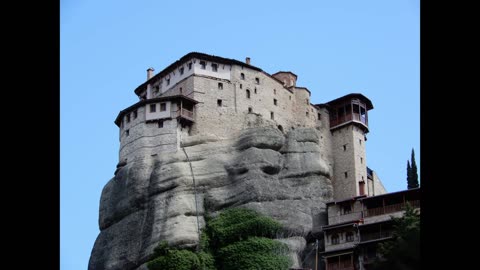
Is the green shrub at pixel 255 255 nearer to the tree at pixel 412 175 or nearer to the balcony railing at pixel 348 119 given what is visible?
the tree at pixel 412 175

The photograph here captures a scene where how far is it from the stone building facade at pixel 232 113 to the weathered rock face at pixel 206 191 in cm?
151

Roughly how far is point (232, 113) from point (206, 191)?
8.08m

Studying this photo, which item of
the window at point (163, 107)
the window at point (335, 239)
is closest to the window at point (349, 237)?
the window at point (335, 239)

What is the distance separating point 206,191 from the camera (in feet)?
176

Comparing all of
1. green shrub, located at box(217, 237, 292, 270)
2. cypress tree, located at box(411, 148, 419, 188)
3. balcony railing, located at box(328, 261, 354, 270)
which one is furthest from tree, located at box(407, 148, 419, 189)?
green shrub, located at box(217, 237, 292, 270)

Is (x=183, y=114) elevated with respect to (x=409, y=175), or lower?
elevated

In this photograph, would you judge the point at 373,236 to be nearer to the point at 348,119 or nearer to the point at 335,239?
the point at 335,239

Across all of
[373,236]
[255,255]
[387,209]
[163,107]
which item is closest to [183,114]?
[163,107]

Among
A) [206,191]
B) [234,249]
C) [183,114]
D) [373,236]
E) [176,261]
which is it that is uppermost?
[183,114]

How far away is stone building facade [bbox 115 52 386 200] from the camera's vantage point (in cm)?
5712
